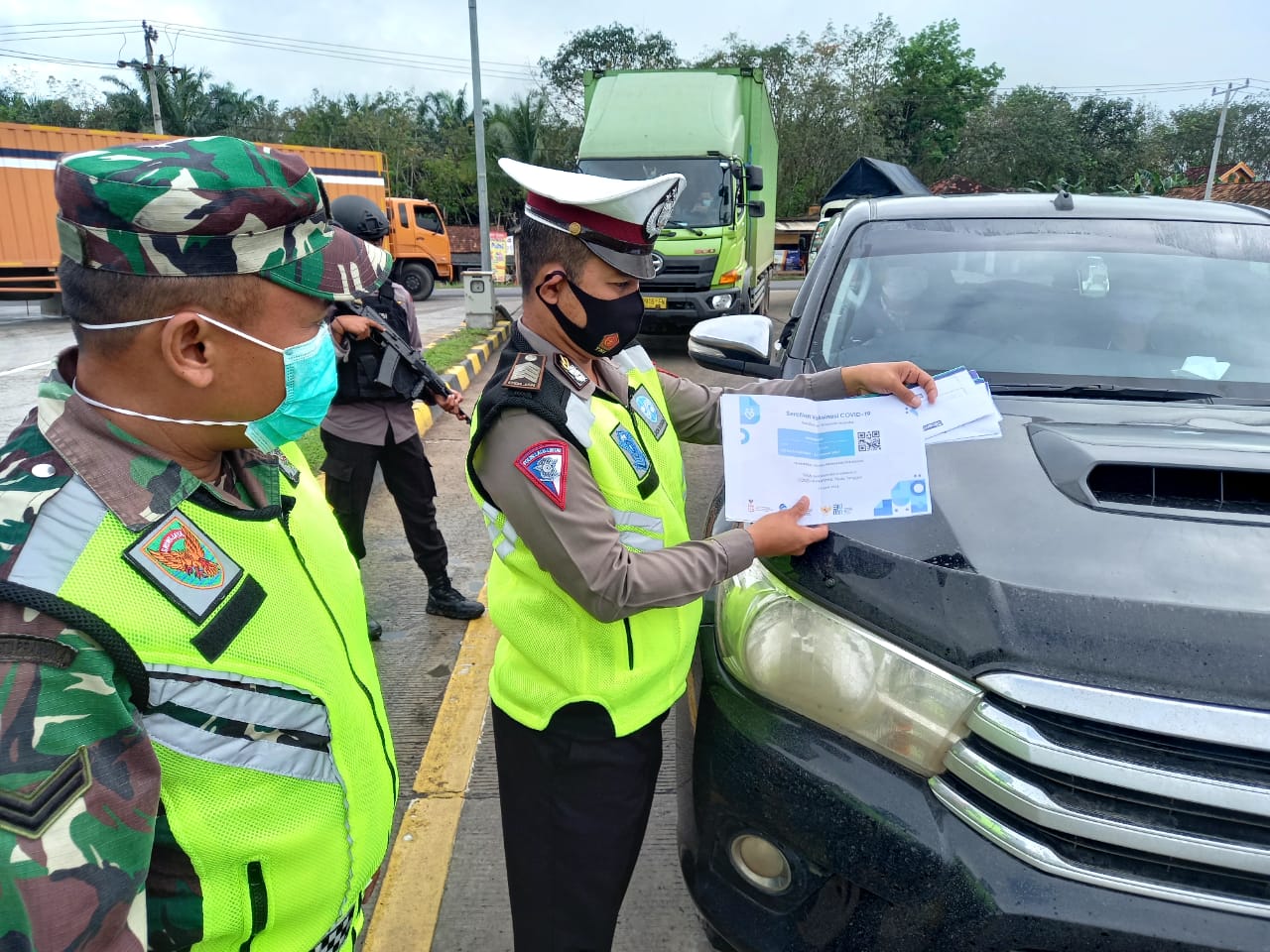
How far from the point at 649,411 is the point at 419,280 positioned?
61.1 feet

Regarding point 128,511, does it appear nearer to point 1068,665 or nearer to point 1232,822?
point 1068,665

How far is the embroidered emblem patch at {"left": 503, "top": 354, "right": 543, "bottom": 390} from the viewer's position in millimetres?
1428

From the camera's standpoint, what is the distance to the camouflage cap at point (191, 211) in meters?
0.89

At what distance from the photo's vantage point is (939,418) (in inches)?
64.7

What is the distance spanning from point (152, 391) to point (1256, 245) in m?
2.93

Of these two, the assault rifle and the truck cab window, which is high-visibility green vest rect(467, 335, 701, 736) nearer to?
the assault rifle

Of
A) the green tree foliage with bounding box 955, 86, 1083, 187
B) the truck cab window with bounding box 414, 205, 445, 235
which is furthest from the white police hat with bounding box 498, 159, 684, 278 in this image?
the green tree foliage with bounding box 955, 86, 1083, 187

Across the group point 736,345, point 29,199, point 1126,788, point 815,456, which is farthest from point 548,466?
point 29,199

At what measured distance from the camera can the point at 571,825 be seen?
160 cm

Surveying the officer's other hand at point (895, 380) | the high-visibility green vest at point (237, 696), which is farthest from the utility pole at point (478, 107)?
the high-visibility green vest at point (237, 696)

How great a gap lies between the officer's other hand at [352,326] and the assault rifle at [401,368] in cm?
4

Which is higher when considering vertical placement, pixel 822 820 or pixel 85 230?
pixel 85 230

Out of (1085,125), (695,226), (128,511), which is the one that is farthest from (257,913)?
(1085,125)

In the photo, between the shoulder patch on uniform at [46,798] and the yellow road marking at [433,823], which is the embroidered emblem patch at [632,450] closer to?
the shoulder patch on uniform at [46,798]
